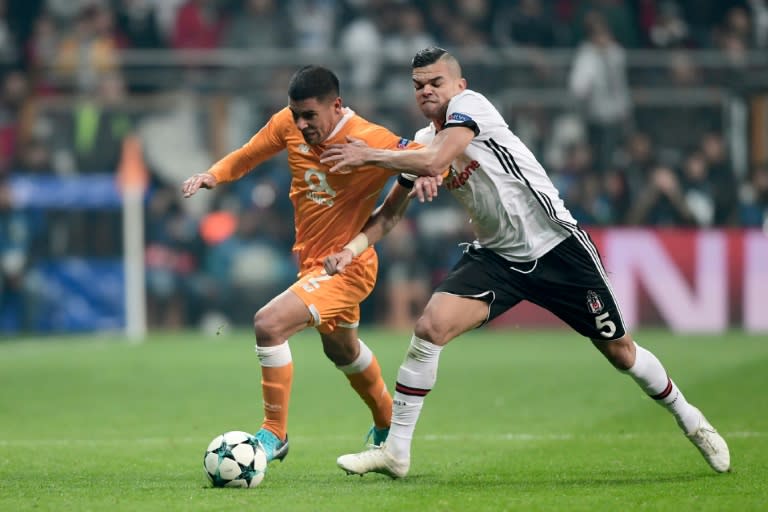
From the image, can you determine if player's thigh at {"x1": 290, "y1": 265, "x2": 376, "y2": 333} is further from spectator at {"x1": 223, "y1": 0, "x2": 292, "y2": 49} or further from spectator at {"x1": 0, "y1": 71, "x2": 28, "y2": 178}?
spectator at {"x1": 223, "y1": 0, "x2": 292, "y2": 49}

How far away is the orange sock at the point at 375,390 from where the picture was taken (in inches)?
325

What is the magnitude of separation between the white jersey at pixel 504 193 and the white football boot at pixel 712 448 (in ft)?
4.47

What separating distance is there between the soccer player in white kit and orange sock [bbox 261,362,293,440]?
42cm

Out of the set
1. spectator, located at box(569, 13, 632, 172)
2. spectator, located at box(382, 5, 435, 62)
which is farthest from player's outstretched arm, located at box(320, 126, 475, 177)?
spectator, located at box(382, 5, 435, 62)

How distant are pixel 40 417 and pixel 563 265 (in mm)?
5071

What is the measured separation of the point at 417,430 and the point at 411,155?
3280mm

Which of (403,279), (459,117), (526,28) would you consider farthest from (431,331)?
(526,28)

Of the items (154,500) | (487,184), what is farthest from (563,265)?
(154,500)

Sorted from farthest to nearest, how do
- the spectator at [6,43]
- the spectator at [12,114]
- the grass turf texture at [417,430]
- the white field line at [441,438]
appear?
the spectator at [6,43], the spectator at [12,114], the white field line at [441,438], the grass turf texture at [417,430]

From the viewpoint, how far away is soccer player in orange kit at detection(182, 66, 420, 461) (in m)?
7.56

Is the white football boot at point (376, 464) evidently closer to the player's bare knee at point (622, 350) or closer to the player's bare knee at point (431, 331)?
the player's bare knee at point (431, 331)

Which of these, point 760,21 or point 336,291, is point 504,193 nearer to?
point 336,291

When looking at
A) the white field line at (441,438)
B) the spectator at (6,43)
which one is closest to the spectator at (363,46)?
the spectator at (6,43)

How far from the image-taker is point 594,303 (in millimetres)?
7598
